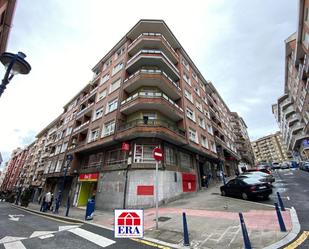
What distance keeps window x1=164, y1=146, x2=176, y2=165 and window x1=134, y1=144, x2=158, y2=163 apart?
64.6 inches

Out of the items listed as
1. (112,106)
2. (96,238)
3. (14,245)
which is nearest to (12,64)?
(14,245)

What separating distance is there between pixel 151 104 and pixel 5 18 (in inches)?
473

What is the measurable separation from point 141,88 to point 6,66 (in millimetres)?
15908

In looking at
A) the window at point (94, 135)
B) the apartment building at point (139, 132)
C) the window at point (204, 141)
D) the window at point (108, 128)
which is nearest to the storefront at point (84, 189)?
the apartment building at point (139, 132)

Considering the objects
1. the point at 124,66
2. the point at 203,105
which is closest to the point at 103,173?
the point at 124,66

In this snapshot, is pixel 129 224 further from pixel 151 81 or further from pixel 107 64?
pixel 107 64

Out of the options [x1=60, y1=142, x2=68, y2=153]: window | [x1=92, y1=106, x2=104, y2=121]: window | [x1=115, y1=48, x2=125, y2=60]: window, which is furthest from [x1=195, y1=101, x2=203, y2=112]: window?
[x1=60, y1=142, x2=68, y2=153]: window

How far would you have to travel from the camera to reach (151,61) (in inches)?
819

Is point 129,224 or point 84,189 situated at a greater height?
point 84,189

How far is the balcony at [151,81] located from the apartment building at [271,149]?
430 ft

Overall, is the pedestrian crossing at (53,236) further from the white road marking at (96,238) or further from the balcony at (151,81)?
the balcony at (151,81)

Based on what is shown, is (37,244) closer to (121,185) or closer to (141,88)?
(121,185)

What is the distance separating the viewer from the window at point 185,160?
2012 cm

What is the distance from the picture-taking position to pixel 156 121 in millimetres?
16859
